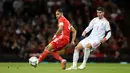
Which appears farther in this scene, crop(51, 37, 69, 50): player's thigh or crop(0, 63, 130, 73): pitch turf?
crop(51, 37, 69, 50): player's thigh

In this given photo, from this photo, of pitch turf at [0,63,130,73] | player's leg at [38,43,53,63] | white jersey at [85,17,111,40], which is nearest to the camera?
pitch turf at [0,63,130,73]

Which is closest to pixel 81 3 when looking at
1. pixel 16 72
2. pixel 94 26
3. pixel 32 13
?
pixel 32 13

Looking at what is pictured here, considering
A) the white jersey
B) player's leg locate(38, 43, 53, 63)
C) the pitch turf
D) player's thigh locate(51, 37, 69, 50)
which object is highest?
the white jersey

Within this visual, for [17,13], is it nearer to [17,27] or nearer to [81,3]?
[17,27]

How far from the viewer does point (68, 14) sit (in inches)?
860

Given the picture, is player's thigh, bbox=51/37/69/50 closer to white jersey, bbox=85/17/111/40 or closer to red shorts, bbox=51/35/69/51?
red shorts, bbox=51/35/69/51

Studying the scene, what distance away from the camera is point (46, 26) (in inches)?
839

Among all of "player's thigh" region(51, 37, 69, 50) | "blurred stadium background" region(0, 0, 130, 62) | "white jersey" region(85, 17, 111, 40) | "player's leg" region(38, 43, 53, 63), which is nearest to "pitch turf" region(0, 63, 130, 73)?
"player's leg" region(38, 43, 53, 63)

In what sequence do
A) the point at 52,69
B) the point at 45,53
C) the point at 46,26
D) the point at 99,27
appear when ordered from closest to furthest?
the point at 45,53 → the point at 52,69 → the point at 99,27 → the point at 46,26

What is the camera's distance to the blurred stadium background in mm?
20188

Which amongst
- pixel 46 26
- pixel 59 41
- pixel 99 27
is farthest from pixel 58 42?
pixel 46 26

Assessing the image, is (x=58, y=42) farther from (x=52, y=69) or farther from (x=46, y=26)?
(x=46, y=26)

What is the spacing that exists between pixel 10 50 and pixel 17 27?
1519 mm

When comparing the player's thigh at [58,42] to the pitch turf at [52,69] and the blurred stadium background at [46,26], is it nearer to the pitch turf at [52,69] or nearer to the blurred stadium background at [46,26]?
the pitch turf at [52,69]
